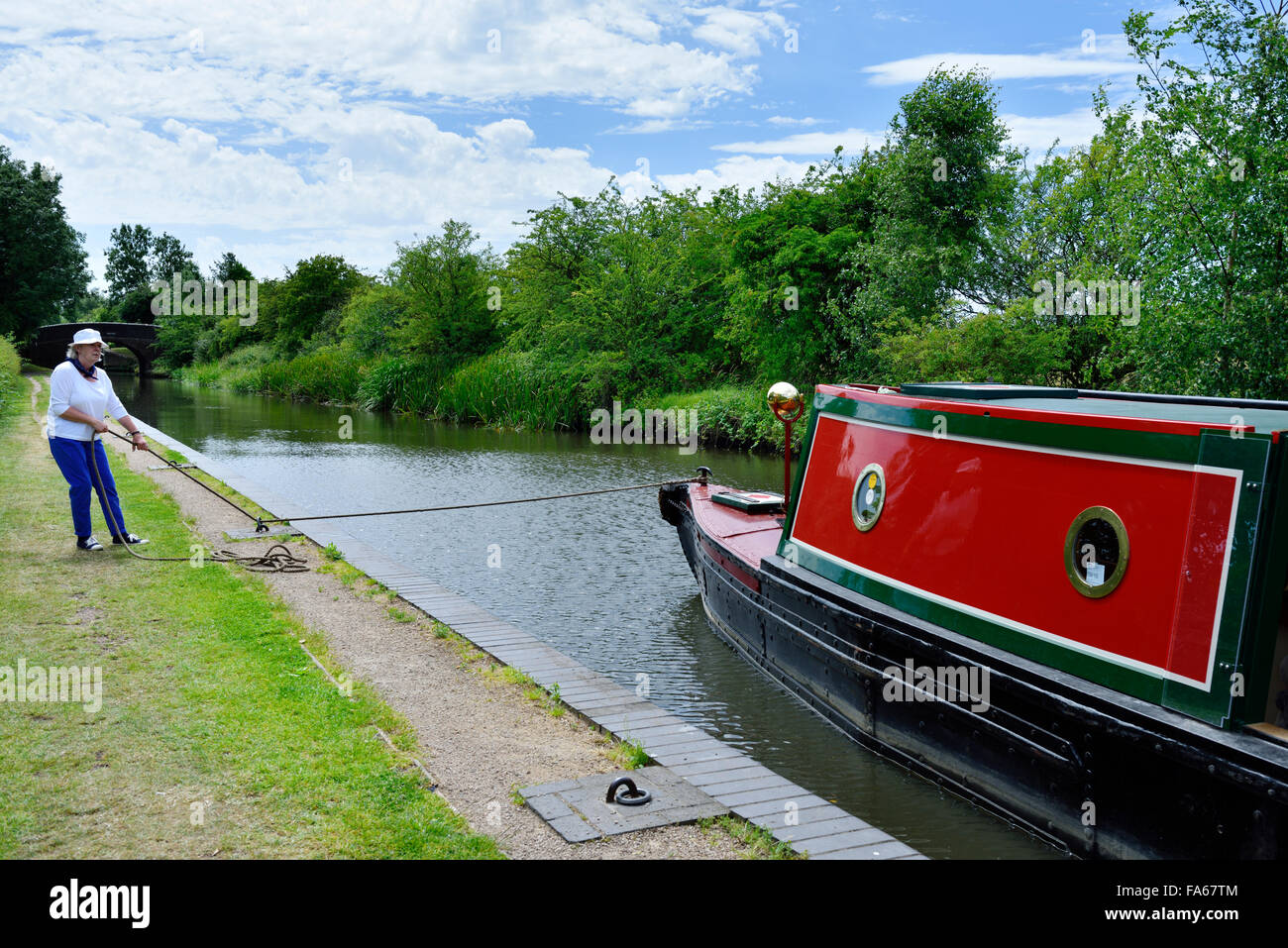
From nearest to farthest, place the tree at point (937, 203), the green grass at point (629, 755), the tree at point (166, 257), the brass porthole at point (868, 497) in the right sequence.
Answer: the green grass at point (629, 755)
the brass porthole at point (868, 497)
the tree at point (937, 203)
the tree at point (166, 257)

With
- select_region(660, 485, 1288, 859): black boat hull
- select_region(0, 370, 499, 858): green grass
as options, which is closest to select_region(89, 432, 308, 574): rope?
select_region(0, 370, 499, 858): green grass

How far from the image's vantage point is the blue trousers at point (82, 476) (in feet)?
30.2

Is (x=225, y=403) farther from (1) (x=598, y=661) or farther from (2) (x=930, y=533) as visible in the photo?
(2) (x=930, y=533)

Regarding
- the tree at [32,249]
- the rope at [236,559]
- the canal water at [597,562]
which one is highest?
the tree at [32,249]

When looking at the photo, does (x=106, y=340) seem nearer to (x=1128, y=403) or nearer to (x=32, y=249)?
(x=32, y=249)

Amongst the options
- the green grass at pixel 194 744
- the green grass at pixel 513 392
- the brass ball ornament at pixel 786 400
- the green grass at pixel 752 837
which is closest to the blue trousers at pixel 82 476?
the green grass at pixel 194 744

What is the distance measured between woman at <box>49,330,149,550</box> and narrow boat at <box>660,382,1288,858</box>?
6.50m

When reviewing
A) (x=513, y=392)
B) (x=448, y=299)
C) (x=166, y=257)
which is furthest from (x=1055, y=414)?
(x=166, y=257)

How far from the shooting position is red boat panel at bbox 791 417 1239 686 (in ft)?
13.7

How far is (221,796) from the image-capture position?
4332 millimetres

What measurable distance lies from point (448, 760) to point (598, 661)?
Result: 333 cm

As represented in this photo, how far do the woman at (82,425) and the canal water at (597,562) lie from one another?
3.22 metres

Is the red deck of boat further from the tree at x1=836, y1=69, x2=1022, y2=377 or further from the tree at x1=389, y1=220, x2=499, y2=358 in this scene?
the tree at x1=389, y1=220, x2=499, y2=358

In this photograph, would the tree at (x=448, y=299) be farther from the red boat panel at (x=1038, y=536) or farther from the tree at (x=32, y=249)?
the red boat panel at (x=1038, y=536)
